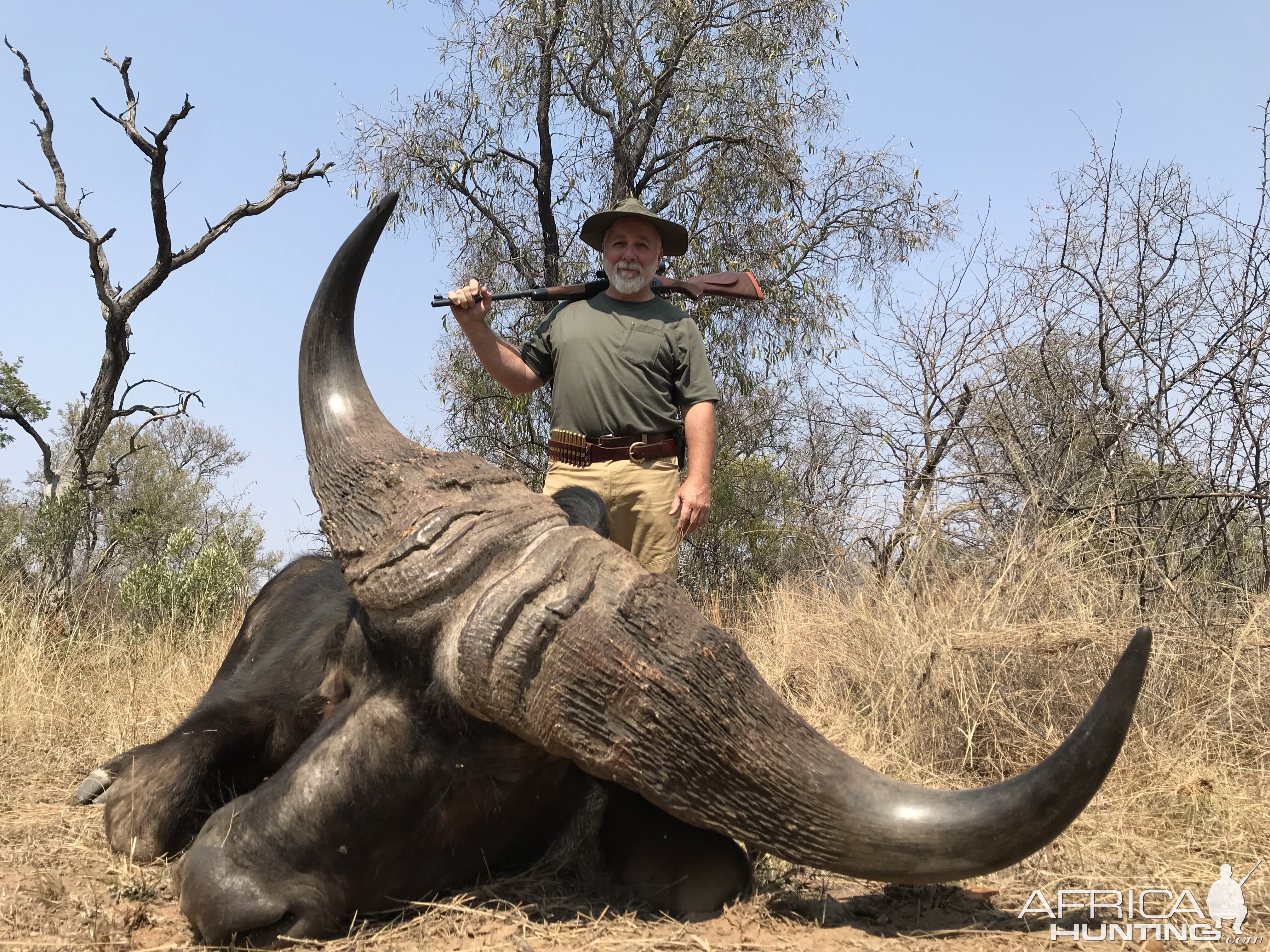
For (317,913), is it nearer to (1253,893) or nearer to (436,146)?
(1253,893)

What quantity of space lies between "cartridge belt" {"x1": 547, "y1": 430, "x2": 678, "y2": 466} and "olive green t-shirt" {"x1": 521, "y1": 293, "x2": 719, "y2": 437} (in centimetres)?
3

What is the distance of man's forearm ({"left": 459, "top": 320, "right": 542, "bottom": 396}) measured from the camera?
4586 mm

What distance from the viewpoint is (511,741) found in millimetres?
2297

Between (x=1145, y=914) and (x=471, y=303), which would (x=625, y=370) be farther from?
(x=1145, y=914)

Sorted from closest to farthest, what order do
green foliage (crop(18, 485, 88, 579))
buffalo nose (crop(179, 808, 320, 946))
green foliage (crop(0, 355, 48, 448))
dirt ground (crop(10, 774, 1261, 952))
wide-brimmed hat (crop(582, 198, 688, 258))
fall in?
buffalo nose (crop(179, 808, 320, 946))
dirt ground (crop(10, 774, 1261, 952))
wide-brimmed hat (crop(582, 198, 688, 258))
green foliage (crop(18, 485, 88, 579))
green foliage (crop(0, 355, 48, 448))

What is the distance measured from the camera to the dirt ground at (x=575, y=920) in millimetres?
2365

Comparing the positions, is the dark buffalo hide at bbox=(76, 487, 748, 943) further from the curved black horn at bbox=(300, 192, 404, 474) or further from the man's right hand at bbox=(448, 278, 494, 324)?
the man's right hand at bbox=(448, 278, 494, 324)

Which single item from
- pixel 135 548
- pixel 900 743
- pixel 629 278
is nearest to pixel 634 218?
pixel 629 278

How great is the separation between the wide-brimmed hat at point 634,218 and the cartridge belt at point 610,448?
1.07m

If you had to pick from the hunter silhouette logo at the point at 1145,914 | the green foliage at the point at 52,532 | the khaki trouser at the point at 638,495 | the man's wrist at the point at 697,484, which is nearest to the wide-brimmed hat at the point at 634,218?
the khaki trouser at the point at 638,495

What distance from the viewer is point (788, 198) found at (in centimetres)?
1274

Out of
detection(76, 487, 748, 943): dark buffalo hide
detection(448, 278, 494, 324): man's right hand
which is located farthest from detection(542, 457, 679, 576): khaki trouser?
detection(76, 487, 748, 943): dark buffalo hide

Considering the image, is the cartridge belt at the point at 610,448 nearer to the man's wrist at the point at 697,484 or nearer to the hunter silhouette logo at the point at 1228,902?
the man's wrist at the point at 697,484

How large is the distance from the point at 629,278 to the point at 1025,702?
9.19 feet
